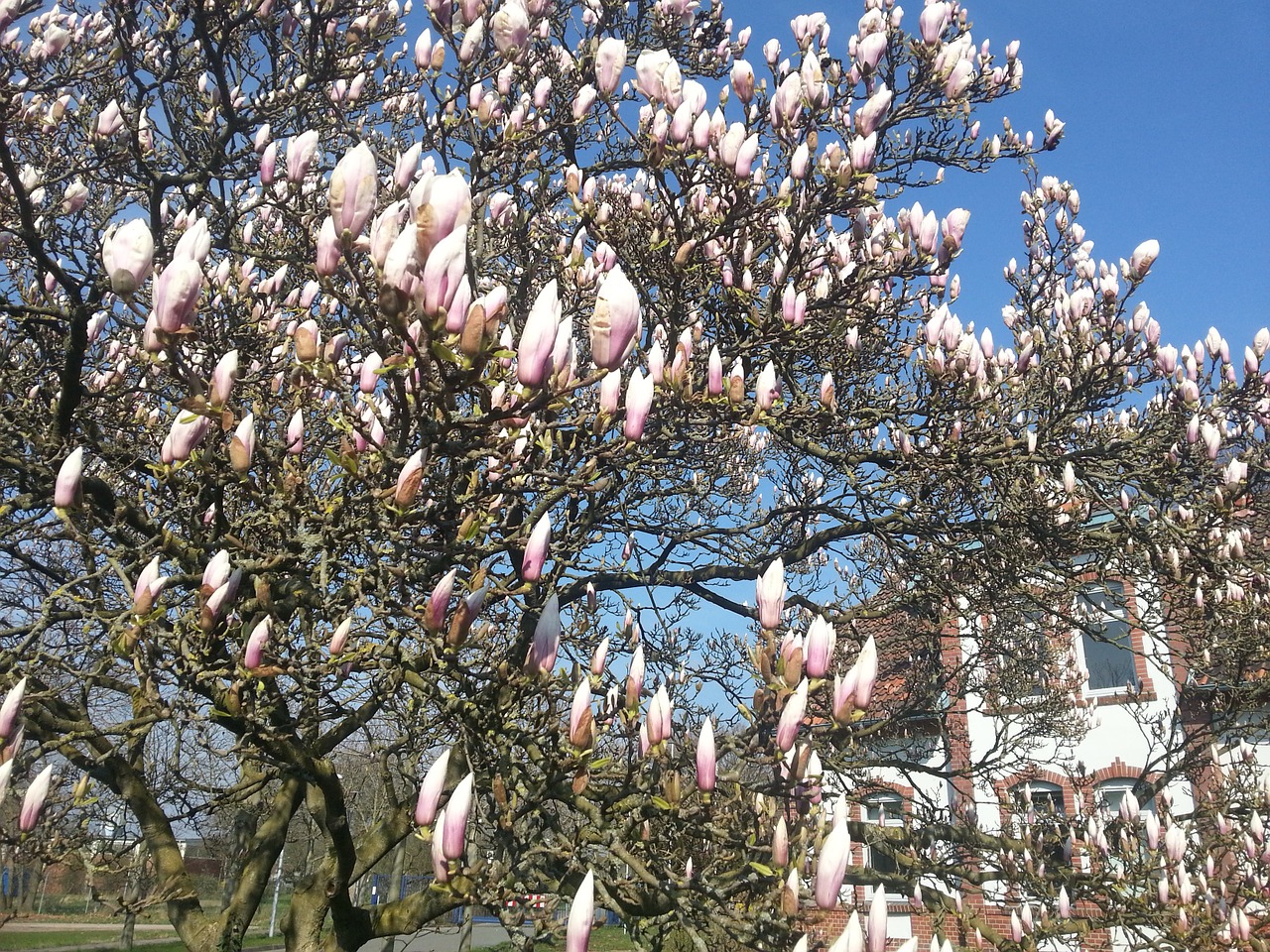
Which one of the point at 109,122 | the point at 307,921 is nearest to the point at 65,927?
the point at 307,921

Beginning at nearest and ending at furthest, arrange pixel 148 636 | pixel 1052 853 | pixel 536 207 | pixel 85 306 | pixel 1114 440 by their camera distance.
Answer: pixel 148 636, pixel 85 306, pixel 536 207, pixel 1114 440, pixel 1052 853

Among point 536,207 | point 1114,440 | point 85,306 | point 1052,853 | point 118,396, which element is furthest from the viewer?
point 1052,853

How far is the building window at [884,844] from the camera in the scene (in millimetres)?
5957

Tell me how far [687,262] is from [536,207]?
1.43 meters

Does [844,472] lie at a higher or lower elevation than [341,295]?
higher

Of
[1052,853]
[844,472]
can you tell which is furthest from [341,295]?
[1052,853]

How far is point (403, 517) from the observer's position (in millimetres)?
2453

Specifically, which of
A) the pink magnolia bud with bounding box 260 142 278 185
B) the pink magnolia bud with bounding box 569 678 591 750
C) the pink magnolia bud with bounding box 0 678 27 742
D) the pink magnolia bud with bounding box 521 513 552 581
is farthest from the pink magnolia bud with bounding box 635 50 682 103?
the pink magnolia bud with bounding box 0 678 27 742

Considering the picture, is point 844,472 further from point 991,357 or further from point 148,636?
point 148,636

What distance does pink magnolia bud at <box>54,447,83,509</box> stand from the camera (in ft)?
8.67

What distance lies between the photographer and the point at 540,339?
1999 mm

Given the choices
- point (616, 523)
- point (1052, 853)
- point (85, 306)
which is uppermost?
point (85, 306)

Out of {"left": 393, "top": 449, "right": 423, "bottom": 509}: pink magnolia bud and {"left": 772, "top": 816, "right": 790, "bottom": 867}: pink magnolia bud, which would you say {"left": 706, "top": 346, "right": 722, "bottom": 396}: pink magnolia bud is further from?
{"left": 772, "top": 816, "right": 790, "bottom": 867}: pink magnolia bud

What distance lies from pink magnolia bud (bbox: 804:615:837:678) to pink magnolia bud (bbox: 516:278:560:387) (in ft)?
3.59
